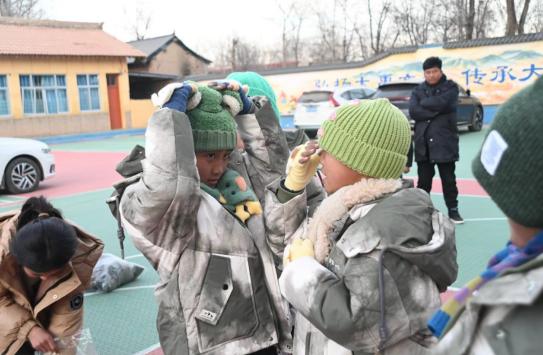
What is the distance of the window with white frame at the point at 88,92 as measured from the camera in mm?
24266

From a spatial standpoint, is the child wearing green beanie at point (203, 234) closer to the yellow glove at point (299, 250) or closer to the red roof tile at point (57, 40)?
the yellow glove at point (299, 250)

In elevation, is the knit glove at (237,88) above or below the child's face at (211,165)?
above

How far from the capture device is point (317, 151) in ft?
5.47

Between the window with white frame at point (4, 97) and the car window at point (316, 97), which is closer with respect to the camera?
the car window at point (316, 97)

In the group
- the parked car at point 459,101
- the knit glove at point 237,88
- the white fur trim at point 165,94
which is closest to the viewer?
the white fur trim at point 165,94

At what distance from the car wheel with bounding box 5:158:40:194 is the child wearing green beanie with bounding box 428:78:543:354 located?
30.8 feet

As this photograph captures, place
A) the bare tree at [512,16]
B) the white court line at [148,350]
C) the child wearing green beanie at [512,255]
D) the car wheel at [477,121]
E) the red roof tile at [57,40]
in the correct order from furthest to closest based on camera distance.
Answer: the bare tree at [512,16]
the red roof tile at [57,40]
the car wheel at [477,121]
the white court line at [148,350]
the child wearing green beanie at [512,255]

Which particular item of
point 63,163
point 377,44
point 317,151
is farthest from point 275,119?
point 377,44

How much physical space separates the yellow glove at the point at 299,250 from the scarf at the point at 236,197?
328 mm

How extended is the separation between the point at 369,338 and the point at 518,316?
0.49m

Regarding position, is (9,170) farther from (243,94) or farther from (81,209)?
(243,94)

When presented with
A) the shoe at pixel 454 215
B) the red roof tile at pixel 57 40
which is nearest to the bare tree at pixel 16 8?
the red roof tile at pixel 57 40

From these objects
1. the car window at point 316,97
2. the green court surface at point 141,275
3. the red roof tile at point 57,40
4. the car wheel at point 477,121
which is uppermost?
the red roof tile at point 57,40

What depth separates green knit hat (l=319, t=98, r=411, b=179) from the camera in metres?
1.55
